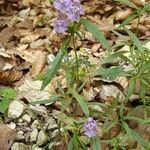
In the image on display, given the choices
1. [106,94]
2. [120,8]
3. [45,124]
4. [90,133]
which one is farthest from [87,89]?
[120,8]

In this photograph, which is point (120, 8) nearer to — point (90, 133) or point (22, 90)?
point (22, 90)

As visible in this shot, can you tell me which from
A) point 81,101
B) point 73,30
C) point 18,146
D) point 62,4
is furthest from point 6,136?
point 62,4

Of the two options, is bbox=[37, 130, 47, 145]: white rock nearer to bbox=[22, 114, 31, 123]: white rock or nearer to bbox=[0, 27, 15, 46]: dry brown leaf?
bbox=[22, 114, 31, 123]: white rock

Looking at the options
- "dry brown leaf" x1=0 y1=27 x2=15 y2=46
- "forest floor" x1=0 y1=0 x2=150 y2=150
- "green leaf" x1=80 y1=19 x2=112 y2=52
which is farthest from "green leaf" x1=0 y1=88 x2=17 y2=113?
"dry brown leaf" x1=0 y1=27 x2=15 y2=46

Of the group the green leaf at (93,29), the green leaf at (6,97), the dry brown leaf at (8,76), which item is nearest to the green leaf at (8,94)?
the green leaf at (6,97)

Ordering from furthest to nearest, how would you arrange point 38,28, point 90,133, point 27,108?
point 38,28 < point 27,108 < point 90,133

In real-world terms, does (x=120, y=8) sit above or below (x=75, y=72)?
below

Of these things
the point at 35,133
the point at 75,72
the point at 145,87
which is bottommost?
the point at 35,133

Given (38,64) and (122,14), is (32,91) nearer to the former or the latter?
(38,64)
